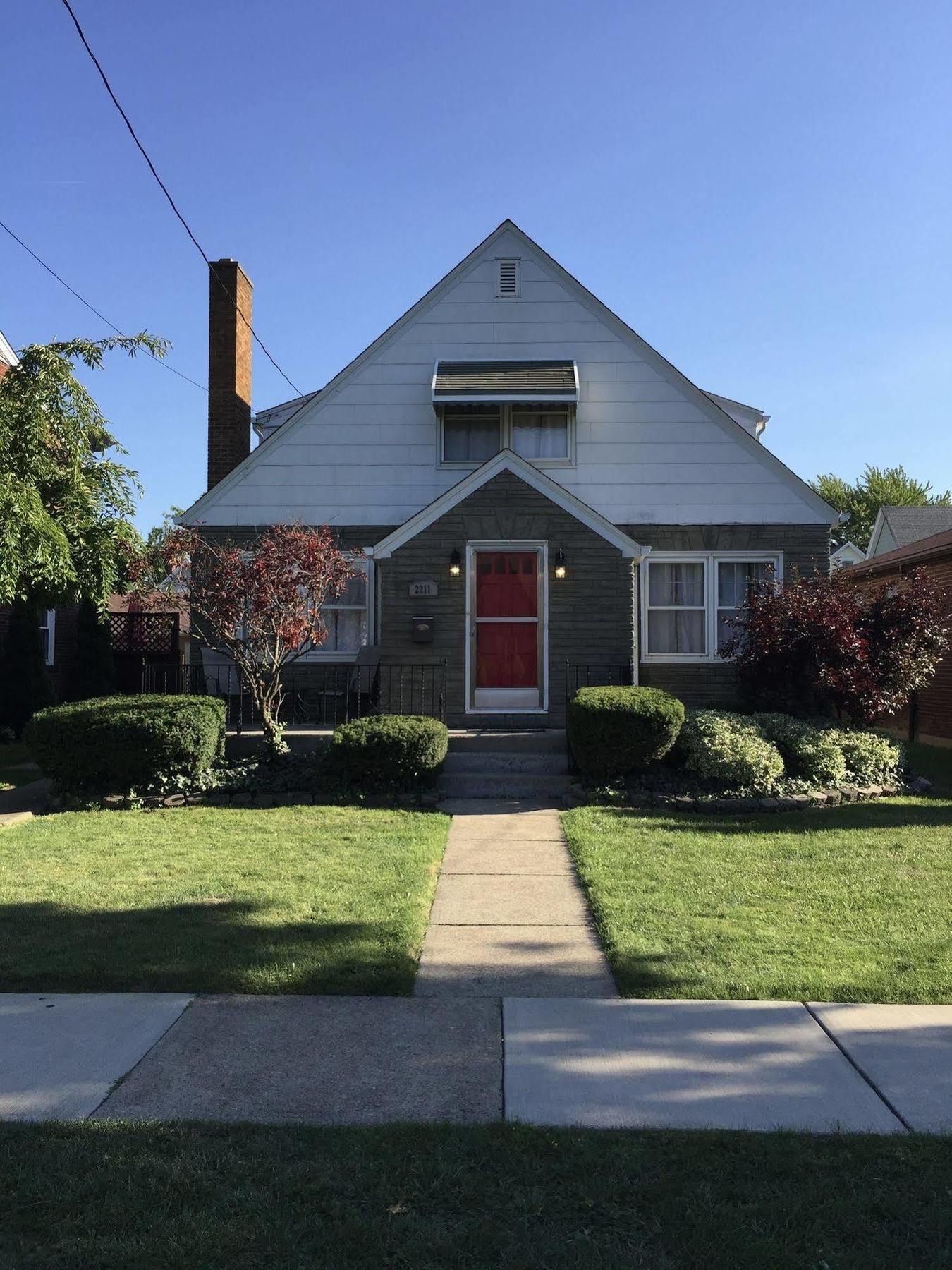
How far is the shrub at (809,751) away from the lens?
1084 centimetres

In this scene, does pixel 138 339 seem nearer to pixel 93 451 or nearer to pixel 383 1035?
pixel 93 451

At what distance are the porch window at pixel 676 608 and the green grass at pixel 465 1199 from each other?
1196 centimetres

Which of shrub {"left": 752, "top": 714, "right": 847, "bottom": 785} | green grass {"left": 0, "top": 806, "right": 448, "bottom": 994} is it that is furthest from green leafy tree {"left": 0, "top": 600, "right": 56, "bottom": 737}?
shrub {"left": 752, "top": 714, "right": 847, "bottom": 785}

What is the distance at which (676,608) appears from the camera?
15156mm

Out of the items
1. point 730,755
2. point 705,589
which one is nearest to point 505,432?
point 705,589

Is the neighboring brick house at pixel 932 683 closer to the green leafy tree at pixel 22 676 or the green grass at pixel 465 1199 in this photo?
the green grass at pixel 465 1199

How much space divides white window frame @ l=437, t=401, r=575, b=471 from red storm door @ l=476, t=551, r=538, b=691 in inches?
87.6

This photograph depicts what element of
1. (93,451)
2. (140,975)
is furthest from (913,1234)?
(93,451)

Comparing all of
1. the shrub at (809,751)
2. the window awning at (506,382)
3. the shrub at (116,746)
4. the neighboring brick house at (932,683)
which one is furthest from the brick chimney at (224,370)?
the neighboring brick house at (932,683)

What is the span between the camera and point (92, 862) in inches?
303

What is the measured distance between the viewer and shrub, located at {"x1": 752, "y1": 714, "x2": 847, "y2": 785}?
35.6 ft

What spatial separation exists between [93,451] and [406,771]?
5593 mm

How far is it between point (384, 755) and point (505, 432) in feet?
22.1

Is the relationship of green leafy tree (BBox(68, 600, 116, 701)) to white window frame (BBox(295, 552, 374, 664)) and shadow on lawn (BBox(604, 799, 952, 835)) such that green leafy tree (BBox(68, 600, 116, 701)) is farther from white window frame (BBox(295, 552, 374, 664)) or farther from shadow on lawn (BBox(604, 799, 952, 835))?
shadow on lawn (BBox(604, 799, 952, 835))
